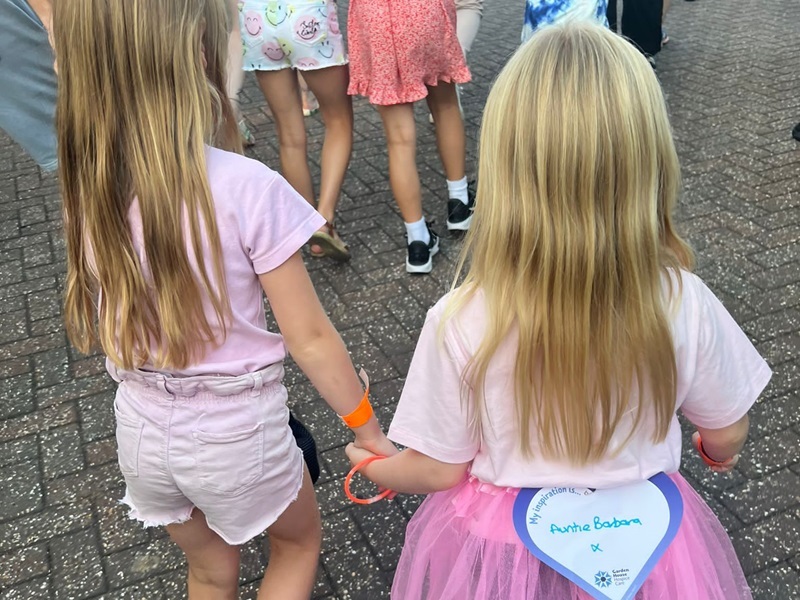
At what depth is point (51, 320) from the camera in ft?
12.4

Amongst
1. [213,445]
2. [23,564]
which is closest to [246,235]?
[213,445]

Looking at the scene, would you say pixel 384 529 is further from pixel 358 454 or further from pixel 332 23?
pixel 332 23

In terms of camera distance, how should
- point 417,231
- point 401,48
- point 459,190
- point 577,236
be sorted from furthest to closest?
1. point 459,190
2. point 417,231
3. point 401,48
4. point 577,236

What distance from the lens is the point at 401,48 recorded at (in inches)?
140

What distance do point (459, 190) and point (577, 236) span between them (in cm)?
281

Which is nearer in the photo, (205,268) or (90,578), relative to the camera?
(205,268)

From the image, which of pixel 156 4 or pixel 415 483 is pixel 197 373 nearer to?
pixel 415 483

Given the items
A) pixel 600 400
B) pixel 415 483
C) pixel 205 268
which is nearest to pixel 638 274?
pixel 600 400

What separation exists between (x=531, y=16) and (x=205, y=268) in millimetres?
2719

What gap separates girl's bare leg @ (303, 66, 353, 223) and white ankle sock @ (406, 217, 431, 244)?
41cm

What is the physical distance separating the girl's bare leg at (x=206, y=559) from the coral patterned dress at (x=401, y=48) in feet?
7.43

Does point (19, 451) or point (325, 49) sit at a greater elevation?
point (325, 49)

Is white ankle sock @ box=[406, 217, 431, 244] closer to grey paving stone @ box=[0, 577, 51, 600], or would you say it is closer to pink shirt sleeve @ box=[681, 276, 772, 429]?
grey paving stone @ box=[0, 577, 51, 600]

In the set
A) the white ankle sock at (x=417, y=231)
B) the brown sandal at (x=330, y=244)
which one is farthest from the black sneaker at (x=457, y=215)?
the brown sandal at (x=330, y=244)
